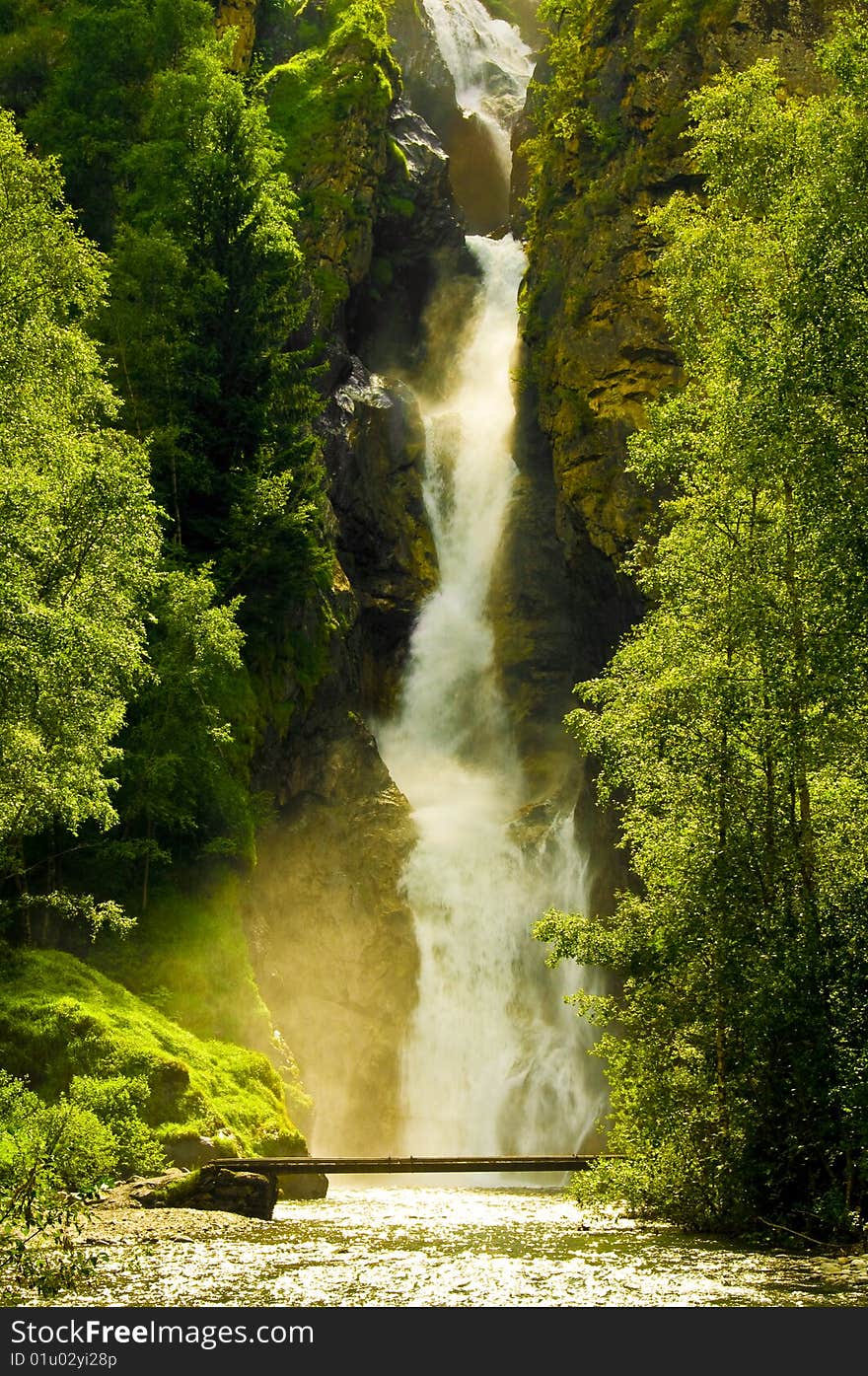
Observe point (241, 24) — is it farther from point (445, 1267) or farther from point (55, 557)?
point (445, 1267)

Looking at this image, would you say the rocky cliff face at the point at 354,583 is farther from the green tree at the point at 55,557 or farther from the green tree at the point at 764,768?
the green tree at the point at 764,768

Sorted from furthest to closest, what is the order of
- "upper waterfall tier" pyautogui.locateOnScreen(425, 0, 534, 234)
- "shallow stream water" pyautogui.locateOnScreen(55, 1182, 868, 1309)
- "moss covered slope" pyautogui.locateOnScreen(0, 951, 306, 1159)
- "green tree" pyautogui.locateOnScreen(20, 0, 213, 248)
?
"upper waterfall tier" pyautogui.locateOnScreen(425, 0, 534, 234), "green tree" pyautogui.locateOnScreen(20, 0, 213, 248), "moss covered slope" pyautogui.locateOnScreen(0, 951, 306, 1159), "shallow stream water" pyautogui.locateOnScreen(55, 1182, 868, 1309)

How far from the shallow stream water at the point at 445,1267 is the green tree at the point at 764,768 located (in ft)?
3.88

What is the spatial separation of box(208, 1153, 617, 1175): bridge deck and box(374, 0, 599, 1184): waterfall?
12.5 m

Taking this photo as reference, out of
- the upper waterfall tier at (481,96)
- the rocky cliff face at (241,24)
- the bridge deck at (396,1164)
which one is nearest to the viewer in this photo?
the bridge deck at (396,1164)

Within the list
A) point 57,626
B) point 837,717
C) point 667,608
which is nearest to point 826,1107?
→ point 837,717

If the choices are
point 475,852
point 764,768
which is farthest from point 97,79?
point 764,768

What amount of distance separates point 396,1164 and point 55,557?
12.2 metres

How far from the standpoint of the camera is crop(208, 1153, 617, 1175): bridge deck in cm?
2170

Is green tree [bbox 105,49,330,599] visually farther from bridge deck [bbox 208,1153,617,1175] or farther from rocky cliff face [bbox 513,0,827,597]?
bridge deck [bbox 208,1153,617,1175]

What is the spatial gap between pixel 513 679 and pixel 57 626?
32126 mm

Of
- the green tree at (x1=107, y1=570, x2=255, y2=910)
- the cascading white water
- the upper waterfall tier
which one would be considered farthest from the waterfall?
the cascading white water

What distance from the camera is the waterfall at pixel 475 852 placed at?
36.8m

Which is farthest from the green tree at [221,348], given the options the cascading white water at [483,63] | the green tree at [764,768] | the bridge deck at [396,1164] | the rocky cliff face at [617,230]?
the cascading white water at [483,63]
